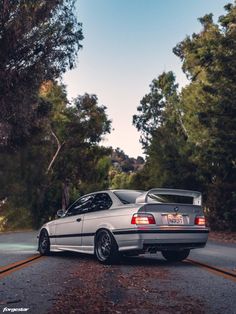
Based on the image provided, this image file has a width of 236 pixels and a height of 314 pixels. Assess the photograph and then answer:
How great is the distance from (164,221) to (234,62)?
15729 mm

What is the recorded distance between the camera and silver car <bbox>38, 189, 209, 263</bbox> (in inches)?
330

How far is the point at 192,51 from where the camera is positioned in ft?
109

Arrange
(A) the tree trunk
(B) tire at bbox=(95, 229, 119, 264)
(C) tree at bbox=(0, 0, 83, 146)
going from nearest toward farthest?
(B) tire at bbox=(95, 229, 119, 264), (C) tree at bbox=(0, 0, 83, 146), (A) the tree trunk

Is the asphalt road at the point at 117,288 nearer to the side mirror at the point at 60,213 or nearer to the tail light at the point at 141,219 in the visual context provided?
the tail light at the point at 141,219

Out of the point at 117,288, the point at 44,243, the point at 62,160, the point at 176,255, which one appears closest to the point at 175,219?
the point at 176,255

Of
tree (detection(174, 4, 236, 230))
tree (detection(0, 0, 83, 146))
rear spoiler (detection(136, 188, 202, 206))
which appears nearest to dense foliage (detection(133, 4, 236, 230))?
tree (detection(174, 4, 236, 230))

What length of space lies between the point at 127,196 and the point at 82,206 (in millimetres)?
1472

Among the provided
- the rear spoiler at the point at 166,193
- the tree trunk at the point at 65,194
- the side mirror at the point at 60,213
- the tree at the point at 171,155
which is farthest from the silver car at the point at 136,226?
the tree trunk at the point at 65,194

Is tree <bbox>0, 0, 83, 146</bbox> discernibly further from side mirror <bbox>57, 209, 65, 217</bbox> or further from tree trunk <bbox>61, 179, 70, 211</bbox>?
tree trunk <bbox>61, 179, 70, 211</bbox>

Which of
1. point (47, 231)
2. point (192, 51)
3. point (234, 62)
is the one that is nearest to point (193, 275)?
point (47, 231)

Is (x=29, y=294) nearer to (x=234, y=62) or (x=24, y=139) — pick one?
(x=234, y=62)

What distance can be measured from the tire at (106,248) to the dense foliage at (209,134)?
46.0 feet

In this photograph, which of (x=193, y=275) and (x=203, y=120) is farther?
(x=203, y=120)

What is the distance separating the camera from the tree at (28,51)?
21109mm
